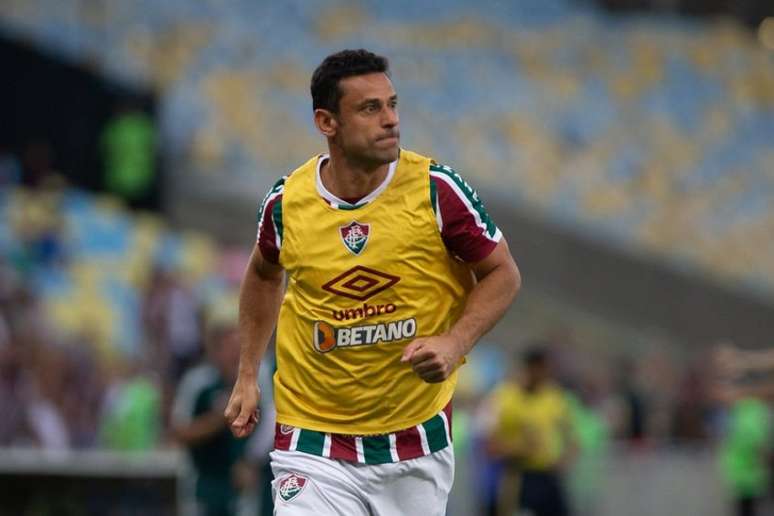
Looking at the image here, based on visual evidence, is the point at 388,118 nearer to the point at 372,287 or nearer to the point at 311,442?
the point at 372,287

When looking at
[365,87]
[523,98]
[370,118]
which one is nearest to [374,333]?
[370,118]

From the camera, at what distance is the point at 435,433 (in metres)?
5.59

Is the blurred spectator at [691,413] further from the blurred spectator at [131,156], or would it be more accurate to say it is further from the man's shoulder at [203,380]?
the man's shoulder at [203,380]

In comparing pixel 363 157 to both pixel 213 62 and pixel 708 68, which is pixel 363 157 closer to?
pixel 213 62

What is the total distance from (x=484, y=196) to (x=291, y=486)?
54.7 feet

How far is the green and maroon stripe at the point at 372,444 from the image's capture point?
5504 millimetres

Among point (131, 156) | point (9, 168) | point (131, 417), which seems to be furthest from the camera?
point (131, 156)

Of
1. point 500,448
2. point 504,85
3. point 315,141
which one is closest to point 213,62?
point 315,141

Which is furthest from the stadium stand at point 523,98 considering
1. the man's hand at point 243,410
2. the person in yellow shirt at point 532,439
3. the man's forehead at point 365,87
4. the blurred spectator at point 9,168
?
the man's forehead at point 365,87

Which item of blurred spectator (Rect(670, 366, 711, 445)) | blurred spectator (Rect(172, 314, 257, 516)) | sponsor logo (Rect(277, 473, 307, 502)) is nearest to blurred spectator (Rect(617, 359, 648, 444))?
blurred spectator (Rect(670, 366, 711, 445))

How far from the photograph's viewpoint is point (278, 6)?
78.6 feet

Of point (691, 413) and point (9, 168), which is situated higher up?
point (9, 168)

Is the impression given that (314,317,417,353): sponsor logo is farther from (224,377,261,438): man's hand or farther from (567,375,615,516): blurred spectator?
(567,375,615,516): blurred spectator

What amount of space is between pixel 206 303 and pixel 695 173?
954cm
